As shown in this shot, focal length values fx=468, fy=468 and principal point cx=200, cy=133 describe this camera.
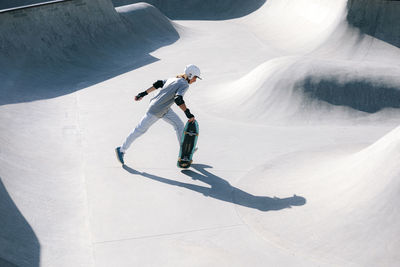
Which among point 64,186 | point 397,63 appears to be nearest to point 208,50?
point 397,63

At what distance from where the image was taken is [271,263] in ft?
18.6

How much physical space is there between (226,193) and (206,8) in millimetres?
24097

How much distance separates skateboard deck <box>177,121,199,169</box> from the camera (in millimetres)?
7945

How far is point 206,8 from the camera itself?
1178 inches

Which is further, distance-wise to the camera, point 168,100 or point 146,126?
point 146,126

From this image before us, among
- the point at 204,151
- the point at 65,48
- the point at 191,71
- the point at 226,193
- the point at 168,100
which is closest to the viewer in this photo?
the point at 226,193

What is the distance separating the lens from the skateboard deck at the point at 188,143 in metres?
7.95

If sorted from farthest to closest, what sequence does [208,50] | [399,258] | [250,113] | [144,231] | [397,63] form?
[208,50], [397,63], [250,113], [144,231], [399,258]

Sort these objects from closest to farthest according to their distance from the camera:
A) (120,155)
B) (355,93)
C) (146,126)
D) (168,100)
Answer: (168,100) → (146,126) → (120,155) → (355,93)

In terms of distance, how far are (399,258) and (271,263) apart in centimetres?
146

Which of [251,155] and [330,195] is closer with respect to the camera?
[330,195]

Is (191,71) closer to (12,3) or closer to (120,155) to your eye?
(120,155)

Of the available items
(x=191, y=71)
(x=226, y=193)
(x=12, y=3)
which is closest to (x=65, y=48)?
(x=191, y=71)

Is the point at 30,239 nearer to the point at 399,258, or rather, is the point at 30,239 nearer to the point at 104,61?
the point at 399,258
